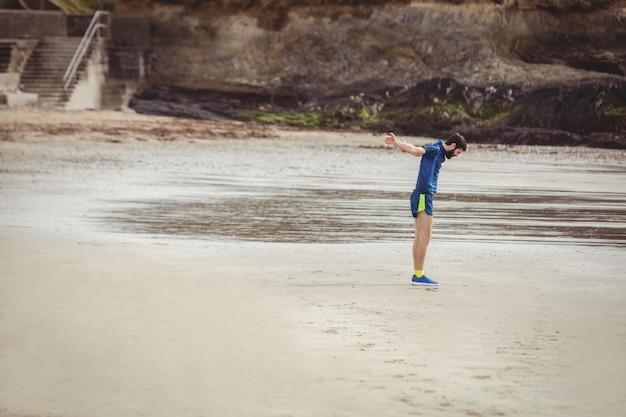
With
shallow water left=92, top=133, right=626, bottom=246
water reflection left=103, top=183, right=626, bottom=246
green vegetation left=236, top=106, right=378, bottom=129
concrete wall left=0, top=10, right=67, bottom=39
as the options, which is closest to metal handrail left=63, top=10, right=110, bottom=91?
concrete wall left=0, top=10, right=67, bottom=39

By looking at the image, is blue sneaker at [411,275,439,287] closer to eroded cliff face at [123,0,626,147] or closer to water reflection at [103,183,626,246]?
water reflection at [103,183,626,246]

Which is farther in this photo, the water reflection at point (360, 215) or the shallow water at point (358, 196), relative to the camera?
the shallow water at point (358, 196)

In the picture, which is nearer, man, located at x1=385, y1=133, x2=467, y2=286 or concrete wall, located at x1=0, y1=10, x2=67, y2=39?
man, located at x1=385, y1=133, x2=467, y2=286

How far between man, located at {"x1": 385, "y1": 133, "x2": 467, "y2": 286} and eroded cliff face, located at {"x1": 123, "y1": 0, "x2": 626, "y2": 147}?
2236cm

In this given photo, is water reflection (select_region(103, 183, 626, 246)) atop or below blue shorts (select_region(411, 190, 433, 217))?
below

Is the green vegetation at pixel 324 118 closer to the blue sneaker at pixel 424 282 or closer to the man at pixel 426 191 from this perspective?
the man at pixel 426 191

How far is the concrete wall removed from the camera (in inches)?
1407

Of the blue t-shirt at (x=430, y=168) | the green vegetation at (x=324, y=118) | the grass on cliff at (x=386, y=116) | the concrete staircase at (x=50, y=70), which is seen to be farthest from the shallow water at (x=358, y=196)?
the concrete staircase at (x=50, y=70)

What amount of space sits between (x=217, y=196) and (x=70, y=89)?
17266 millimetres

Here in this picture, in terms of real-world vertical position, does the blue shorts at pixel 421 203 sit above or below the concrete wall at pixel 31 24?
below

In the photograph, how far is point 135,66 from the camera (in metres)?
36.4

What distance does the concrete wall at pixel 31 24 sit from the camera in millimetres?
35750

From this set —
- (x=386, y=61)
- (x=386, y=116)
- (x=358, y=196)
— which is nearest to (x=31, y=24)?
(x=386, y=61)

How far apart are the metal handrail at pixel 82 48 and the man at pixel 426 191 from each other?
2469 centimetres
